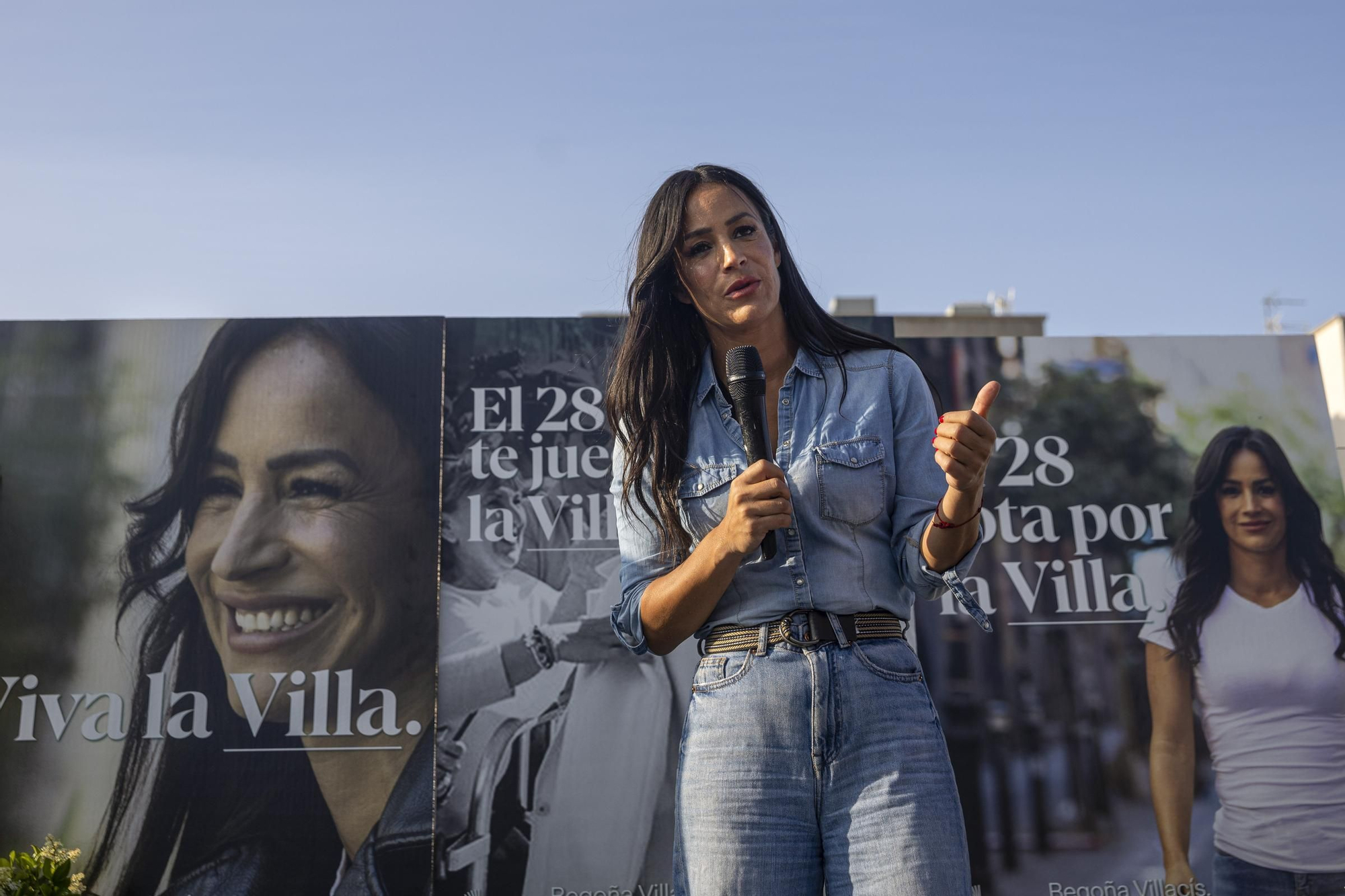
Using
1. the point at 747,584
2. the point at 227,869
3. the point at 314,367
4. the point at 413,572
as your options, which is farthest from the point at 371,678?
the point at 747,584

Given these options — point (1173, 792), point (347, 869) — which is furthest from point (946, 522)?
point (1173, 792)

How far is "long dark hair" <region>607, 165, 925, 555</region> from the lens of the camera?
1.66 meters

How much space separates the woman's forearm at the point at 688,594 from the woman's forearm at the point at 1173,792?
362 centimetres

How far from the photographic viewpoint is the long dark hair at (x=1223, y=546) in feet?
15.1

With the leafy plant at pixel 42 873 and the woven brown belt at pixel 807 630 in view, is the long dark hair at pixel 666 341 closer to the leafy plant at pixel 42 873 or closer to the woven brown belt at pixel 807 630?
the woven brown belt at pixel 807 630

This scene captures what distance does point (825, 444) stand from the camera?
1.58 meters

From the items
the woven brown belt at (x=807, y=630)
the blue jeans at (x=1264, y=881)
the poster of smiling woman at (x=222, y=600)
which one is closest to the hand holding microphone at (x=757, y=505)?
the woven brown belt at (x=807, y=630)

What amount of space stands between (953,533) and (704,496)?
382 mm

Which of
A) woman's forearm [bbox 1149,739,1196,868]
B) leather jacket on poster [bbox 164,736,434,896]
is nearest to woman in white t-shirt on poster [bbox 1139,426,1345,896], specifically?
woman's forearm [bbox 1149,739,1196,868]

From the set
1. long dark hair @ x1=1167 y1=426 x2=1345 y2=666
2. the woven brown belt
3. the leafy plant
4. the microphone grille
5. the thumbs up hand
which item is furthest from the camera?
long dark hair @ x1=1167 y1=426 x2=1345 y2=666

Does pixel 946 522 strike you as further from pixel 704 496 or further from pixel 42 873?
pixel 42 873

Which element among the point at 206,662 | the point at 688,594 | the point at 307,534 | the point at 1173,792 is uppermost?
the point at 307,534

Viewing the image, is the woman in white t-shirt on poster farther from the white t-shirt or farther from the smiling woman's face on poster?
the smiling woman's face on poster

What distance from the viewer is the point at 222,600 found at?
4.39m
